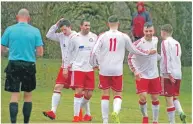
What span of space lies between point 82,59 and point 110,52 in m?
1.96

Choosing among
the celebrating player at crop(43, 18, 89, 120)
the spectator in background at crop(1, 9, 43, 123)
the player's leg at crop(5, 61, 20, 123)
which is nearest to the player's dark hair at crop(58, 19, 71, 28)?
the celebrating player at crop(43, 18, 89, 120)

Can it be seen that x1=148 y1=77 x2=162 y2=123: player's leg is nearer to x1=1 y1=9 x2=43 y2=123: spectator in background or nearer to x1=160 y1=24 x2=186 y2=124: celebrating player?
x1=160 y1=24 x2=186 y2=124: celebrating player

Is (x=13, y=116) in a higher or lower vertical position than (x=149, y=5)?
lower

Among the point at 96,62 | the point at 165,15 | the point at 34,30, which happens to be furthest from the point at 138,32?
the point at 165,15

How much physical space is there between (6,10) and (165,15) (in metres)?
8.24

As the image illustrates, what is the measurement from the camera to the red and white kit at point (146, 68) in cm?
1589

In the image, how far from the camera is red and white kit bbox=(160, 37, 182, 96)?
1591cm

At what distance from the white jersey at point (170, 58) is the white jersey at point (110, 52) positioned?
103 centimetres

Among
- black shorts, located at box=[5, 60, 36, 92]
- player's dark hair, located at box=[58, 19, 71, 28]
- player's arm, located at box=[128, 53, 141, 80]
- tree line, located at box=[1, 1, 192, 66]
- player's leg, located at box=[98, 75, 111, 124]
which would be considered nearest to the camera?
black shorts, located at box=[5, 60, 36, 92]

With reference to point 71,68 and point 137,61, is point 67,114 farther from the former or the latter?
point 137,61

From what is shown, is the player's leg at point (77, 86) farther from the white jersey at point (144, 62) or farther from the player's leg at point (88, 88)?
the white jersey at point (144, 62)

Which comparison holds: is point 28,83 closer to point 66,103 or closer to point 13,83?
point 13,83

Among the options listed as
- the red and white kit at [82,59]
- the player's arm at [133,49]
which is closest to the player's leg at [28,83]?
the player's arm at [133,49]

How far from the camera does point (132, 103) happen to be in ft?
79.4
